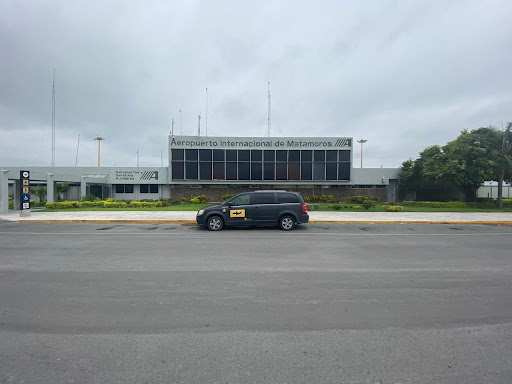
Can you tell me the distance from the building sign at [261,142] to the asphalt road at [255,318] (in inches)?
929

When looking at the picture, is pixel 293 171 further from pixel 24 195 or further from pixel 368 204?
pixel 24 195

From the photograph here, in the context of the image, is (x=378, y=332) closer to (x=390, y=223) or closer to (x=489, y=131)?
(x=390, y=223)

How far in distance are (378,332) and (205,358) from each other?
2120 mm

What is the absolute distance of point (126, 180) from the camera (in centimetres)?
3192

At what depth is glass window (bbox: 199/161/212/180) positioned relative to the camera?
30.3 m

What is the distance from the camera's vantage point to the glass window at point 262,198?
1251 centimetres

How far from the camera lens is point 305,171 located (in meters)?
30.4

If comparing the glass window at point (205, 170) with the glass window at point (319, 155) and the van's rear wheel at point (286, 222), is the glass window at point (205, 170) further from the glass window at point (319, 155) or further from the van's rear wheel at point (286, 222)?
the van's rear wheel at point (286, 222)

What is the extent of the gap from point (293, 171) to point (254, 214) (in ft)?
61.4

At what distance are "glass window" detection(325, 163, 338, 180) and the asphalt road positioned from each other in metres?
23.0

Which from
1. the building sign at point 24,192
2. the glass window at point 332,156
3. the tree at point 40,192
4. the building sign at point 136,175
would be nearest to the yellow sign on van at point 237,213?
the building sign at point 24,192

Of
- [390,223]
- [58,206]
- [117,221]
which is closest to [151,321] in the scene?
[117,221]

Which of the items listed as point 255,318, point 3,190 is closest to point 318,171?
point 3,190

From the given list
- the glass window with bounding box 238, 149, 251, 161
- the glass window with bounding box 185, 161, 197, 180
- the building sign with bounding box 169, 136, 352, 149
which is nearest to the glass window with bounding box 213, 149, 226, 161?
the building sign with bounding box 169, 136, 352, 149
